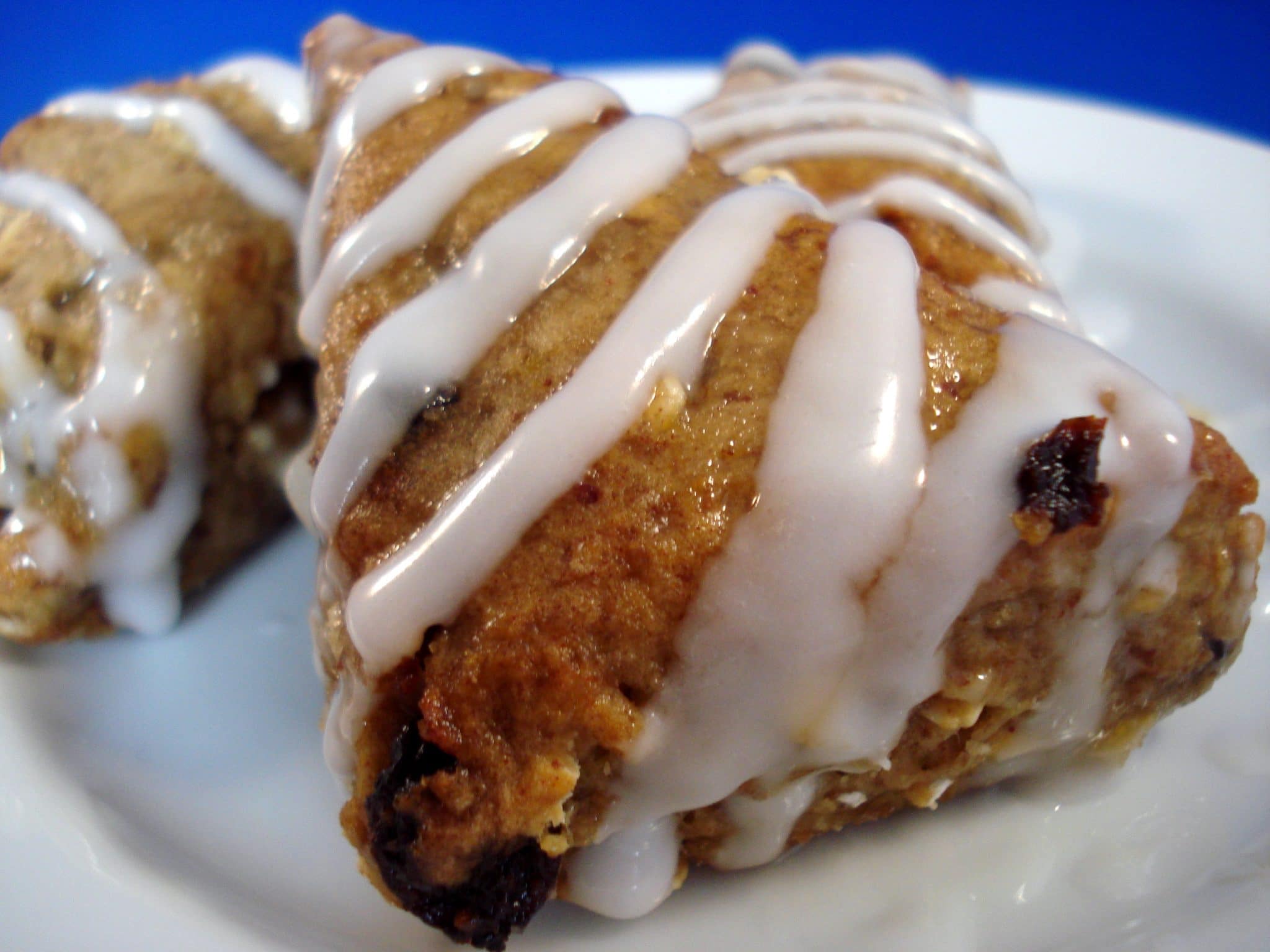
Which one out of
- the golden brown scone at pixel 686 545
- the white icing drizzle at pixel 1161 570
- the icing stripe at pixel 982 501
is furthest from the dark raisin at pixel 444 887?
the white icing drizzle at pixel 1161 570

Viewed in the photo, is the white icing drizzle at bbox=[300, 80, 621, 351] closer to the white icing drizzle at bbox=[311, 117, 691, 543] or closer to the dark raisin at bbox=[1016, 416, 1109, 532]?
the white icing drizzle at bbox=[311, 117, 691, 543]

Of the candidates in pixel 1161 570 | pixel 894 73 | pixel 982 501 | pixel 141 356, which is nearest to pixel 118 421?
pixel 141 356

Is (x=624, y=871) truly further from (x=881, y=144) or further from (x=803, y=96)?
(x=803, y=96)

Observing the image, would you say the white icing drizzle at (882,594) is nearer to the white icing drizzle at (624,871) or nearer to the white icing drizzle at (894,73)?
the white icing drizzle at (624,871)

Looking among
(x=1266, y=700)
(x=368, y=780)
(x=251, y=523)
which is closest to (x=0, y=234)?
(x=251, y=523)

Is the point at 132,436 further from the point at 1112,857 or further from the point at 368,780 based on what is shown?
the point at 1112,857

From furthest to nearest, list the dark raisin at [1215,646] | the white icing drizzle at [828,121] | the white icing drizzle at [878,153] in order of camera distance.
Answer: the white icing drizzle at [828,121], the white icing drizzle at [878,153], the dark raisin at [1215,646]

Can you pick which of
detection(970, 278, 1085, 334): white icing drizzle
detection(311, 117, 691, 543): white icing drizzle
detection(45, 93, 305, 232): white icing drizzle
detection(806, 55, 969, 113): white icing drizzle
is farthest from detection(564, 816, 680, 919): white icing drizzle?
detection(806, 55, 969, 113): white icing drizzle
